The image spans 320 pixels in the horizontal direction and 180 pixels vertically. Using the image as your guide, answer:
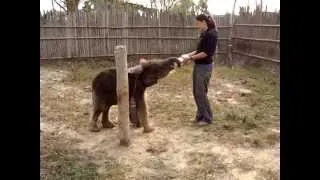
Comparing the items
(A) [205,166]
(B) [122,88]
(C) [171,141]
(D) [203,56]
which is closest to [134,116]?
(C) [171,141]

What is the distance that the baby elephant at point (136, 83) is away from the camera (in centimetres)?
574

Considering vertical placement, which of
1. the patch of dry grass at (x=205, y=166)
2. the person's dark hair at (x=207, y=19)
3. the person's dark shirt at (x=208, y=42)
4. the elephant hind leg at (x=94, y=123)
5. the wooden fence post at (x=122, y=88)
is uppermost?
the person's dark hair at (x=207, y=19)

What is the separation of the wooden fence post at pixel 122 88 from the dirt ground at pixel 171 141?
264mm

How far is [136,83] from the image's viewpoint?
5.83m

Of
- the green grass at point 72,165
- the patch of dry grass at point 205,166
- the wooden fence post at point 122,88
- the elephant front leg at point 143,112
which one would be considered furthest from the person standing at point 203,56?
the green grass at point 72,165

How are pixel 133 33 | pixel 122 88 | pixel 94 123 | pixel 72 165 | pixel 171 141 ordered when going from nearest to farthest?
pixel 72 165 < pixel 122 88 < pixel 171 141 < pixel 94 123 < pixel 133 33

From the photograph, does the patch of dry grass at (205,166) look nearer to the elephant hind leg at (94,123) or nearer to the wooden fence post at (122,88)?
the wooden fence post at (122,88)

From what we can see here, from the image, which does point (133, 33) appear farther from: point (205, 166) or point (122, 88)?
point (205, 166)

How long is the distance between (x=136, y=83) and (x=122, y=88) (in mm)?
533
